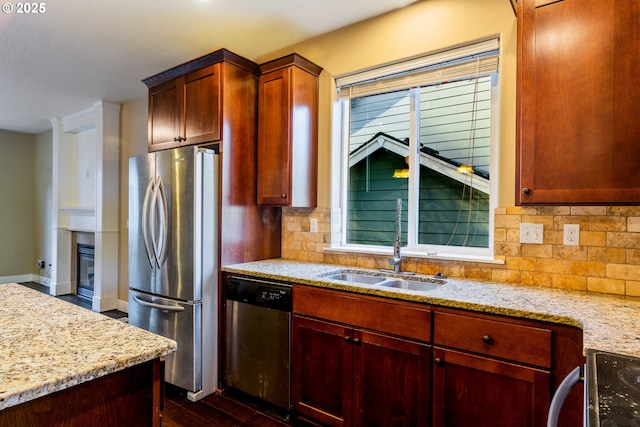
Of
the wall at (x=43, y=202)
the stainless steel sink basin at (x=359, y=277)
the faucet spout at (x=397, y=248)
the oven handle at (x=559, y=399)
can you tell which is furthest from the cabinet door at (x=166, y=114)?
the wall at (x=43, y=202)

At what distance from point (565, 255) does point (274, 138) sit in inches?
77.1

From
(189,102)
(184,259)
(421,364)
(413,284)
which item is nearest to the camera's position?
(421,364)

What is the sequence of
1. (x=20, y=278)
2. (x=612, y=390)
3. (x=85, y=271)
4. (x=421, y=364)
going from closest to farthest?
(x=612, y=390) → (x=421, y=364) → (x=85, y=271) → (x=20, y=278)

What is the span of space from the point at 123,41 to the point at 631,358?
3.55m

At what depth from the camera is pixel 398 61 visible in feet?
8.20

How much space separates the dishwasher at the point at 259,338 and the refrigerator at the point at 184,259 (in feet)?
0.51

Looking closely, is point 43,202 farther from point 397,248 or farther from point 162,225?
point 397,248

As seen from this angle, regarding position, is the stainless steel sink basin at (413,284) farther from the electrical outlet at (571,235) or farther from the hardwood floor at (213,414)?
the hardwood floor at (213,414)

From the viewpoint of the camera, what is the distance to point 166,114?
3.01 m

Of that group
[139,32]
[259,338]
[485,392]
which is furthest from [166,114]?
[485,392]

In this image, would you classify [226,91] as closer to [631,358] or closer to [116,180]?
[631,358]

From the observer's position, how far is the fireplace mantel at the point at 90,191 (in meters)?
4.58

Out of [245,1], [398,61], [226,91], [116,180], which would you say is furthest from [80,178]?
[398,61]

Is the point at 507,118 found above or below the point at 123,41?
below
